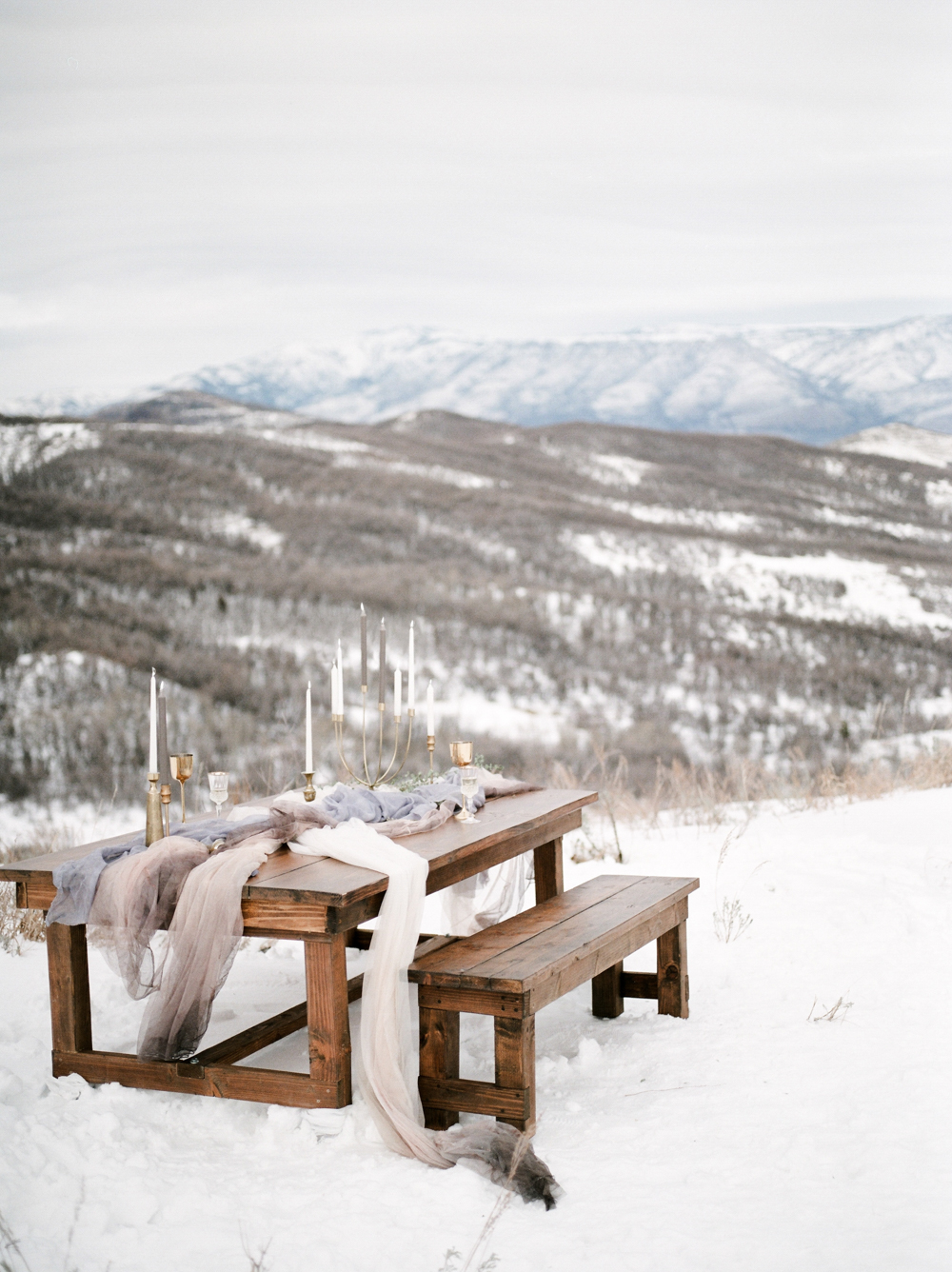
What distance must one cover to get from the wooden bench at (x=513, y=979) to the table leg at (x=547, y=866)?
663 millimetres

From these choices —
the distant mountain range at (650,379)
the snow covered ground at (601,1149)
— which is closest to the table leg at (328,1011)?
the snow covered ground at (601,1149)

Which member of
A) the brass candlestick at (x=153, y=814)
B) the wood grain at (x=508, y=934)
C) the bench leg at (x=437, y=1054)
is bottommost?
the bench leg at (x=437, y=1054)

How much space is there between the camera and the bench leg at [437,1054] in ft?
9.03

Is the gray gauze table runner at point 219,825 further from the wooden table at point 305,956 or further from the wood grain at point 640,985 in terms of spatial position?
the wood grain at point 640,985

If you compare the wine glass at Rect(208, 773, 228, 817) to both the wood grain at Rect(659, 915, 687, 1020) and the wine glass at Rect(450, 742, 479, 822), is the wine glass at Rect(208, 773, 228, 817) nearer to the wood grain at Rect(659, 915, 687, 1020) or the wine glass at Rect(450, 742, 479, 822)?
the wine glass at Rect(450, 742, 479, 822)

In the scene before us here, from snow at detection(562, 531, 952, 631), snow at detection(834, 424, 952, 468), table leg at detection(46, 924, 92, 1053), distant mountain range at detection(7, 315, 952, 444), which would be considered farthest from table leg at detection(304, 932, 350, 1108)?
distant mountain range at detection(7, 315, 952, 444)

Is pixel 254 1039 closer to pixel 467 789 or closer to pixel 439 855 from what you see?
pixel 439 855

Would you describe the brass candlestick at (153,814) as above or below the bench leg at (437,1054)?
above

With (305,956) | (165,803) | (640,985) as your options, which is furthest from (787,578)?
(165,803)

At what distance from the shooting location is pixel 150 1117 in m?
2.81

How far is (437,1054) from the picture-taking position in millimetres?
2750

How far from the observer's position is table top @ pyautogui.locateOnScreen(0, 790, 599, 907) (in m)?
2.67

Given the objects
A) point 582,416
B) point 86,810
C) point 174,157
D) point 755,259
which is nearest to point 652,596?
point 86,810

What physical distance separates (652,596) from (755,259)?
15.4 meters
